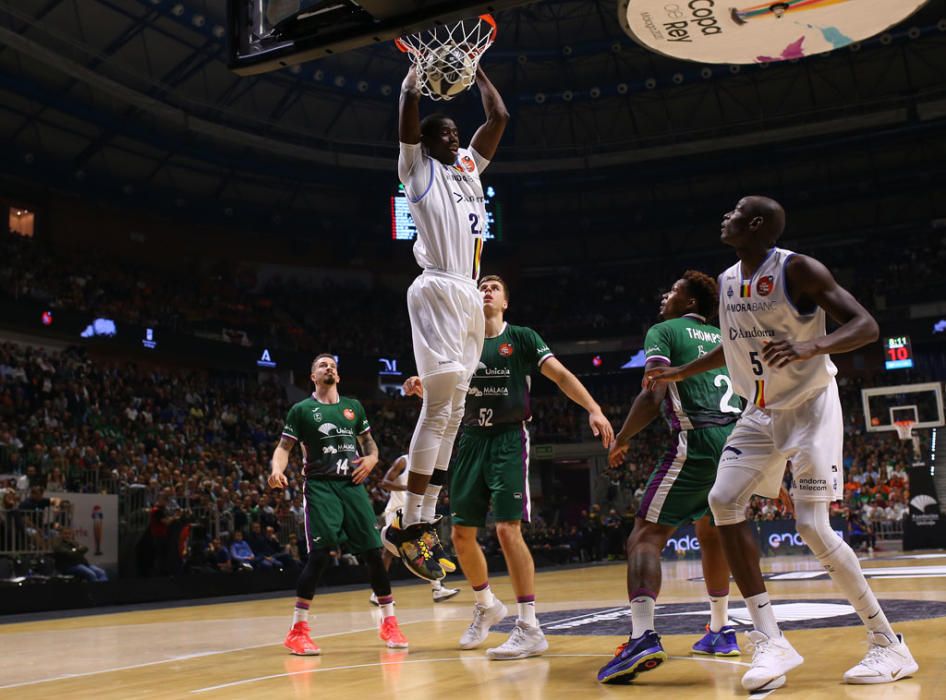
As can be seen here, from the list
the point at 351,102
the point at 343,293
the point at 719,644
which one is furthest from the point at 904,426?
the point at 719,644

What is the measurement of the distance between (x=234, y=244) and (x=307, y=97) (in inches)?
241

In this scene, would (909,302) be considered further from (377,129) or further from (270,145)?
(270,145)

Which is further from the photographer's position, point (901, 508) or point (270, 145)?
point (270, 145)

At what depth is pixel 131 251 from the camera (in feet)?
103

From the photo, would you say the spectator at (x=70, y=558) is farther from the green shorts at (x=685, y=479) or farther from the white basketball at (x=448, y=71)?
the white basketball at (x=448, y=71)

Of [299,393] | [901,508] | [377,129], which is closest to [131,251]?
[299,393]

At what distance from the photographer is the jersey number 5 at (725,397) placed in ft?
20.3

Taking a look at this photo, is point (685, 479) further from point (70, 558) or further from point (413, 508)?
point (70, 558)

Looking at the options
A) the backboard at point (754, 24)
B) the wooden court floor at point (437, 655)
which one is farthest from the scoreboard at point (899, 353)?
the backboard at point (754, 24)

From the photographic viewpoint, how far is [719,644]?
5887 mm

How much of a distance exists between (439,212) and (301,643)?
11.3 ft

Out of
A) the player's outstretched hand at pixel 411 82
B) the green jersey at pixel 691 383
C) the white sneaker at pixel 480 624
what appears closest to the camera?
the player's outstretched hand at pixel 411 82

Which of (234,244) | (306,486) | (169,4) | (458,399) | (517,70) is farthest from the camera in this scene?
(234,244)

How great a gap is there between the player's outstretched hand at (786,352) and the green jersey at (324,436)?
414cm
